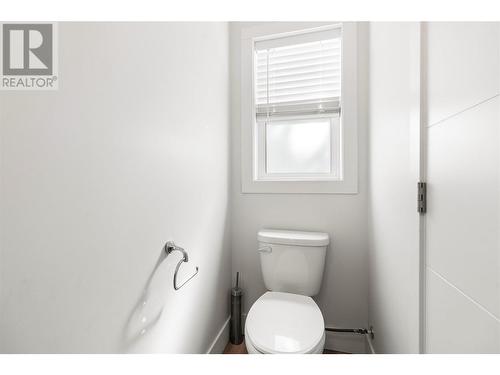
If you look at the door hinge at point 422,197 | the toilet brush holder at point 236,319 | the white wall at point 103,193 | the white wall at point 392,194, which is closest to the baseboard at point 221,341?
the toilet brush holder at point 236,319

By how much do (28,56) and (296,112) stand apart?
4.36 feet

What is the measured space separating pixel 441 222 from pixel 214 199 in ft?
3.25

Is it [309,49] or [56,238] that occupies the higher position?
[309,49]

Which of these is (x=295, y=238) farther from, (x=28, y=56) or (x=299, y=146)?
A: (x=28, y=56)

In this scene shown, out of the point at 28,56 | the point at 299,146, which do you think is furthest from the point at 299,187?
the point at 28,56

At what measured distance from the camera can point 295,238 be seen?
51.6 inches

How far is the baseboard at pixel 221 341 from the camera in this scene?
4.24 ft

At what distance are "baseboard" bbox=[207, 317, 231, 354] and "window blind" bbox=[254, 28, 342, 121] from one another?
135 cm

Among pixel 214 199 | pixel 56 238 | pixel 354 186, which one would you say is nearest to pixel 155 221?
pixel 56 238

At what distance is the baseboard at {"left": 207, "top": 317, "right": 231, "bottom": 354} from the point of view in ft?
4.24

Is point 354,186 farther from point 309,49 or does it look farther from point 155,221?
point 155,221

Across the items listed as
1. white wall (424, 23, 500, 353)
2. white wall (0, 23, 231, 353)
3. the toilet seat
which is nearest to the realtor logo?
white wall (0, 23, 231, 353)

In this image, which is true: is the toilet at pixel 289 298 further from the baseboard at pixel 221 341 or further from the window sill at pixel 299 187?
the baseboard at pixel 221 341
